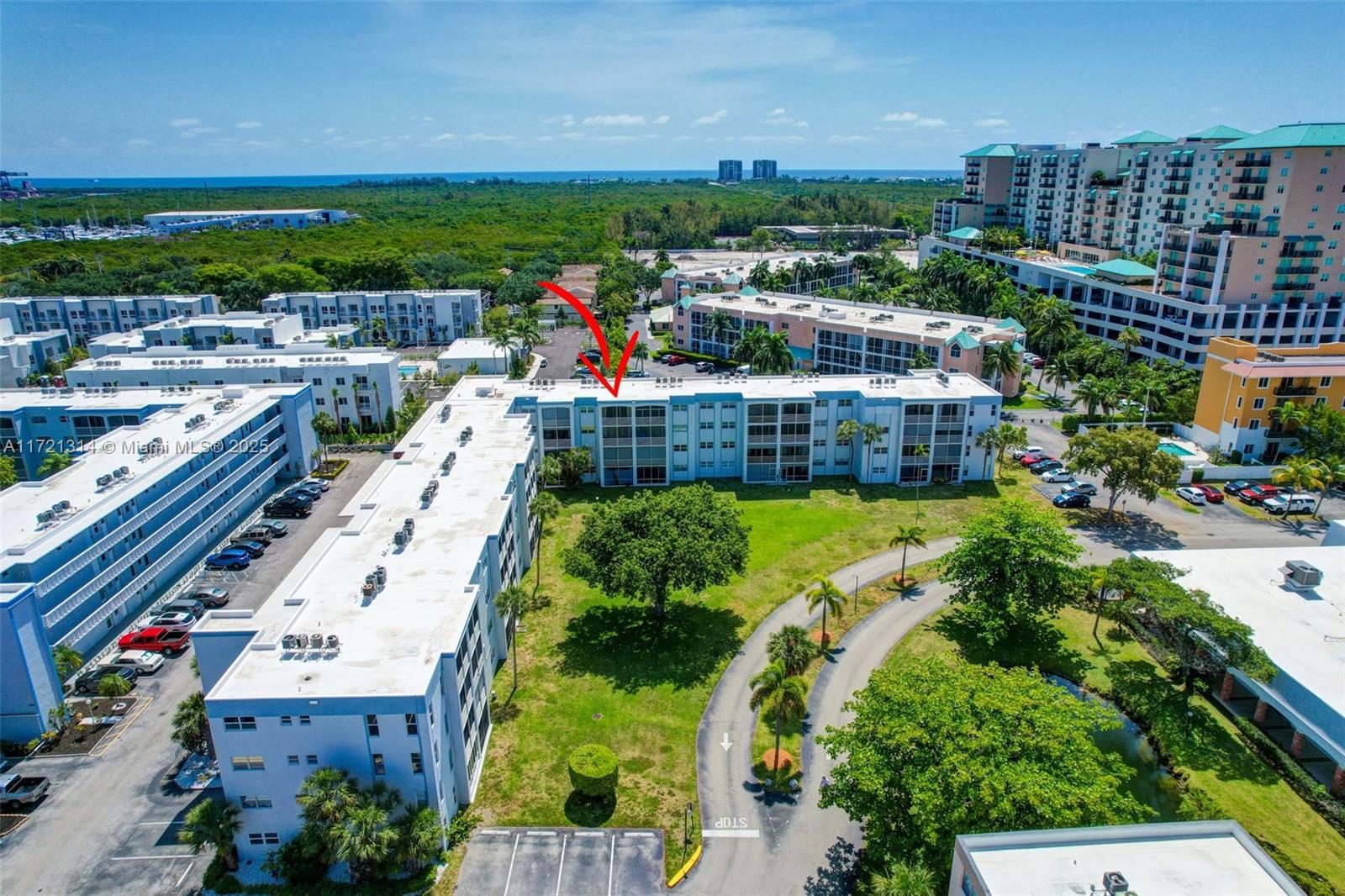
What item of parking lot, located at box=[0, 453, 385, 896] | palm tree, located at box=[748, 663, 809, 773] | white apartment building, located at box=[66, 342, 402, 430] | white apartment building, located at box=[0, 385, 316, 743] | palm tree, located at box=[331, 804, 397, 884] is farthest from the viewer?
white apartment building, located at box=[66, 342, 402, 430]

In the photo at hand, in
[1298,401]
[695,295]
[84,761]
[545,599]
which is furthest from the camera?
[695,295]

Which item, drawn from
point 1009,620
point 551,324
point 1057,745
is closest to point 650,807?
point 1057,745

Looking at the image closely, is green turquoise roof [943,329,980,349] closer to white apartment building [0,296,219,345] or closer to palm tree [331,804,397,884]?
palm tree [331,804,397,884]

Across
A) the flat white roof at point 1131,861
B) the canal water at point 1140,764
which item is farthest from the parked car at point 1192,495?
the flat white roof at point 1131,861

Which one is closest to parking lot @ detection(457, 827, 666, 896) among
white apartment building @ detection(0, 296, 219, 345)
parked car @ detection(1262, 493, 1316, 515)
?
parked car @ detection(1262, 493, 1316, 515)

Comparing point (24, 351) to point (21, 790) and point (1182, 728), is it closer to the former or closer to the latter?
point (21, 790)

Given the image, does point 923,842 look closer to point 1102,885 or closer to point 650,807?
point 1102,885

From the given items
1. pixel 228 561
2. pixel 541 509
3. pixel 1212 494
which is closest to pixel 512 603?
pixel 541 509
